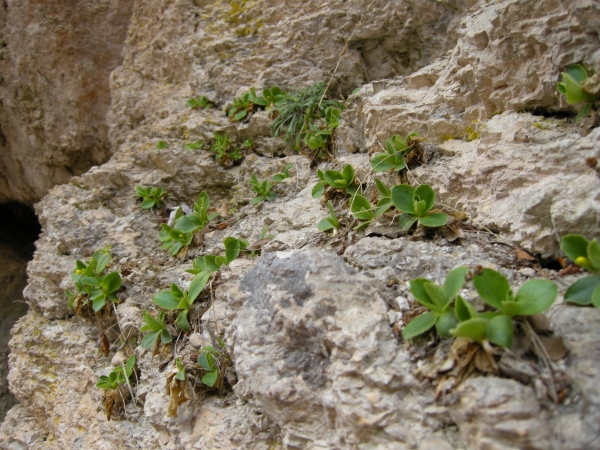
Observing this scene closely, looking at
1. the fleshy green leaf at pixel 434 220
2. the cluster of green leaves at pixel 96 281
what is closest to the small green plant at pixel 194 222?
the cluster of green leaves at pixel 96 281

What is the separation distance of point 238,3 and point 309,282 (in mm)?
3679

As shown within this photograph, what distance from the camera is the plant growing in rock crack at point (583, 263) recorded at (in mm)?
1257

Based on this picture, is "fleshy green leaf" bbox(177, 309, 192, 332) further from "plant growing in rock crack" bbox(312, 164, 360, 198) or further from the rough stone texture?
the rough stone texture

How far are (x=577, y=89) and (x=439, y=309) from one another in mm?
986

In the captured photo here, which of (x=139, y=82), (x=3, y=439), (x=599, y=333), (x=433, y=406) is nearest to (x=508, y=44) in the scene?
(x=599, y=333)

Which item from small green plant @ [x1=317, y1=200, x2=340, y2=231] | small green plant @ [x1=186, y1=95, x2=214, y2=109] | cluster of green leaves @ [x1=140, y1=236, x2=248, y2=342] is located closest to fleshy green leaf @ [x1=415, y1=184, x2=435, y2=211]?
small green plant @ [x1=317, y1=200, x2=340, y2=231]

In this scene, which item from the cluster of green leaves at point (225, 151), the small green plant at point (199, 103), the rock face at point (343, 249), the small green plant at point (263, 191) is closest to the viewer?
the rock face at point (343, 249)

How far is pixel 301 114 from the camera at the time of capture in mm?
3434

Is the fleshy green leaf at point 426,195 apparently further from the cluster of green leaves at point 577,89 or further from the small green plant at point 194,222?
the small green plant at point 194,222

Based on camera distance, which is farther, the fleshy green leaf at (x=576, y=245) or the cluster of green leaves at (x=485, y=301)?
the fleshy green leaf at (x=576, y=245)

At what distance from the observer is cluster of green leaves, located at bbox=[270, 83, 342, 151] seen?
3307 mm

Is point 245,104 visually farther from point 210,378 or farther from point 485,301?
point 485,301

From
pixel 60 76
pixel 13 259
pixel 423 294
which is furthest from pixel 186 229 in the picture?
pixel 13 259

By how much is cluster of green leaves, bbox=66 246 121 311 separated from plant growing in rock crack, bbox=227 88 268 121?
1.55m
